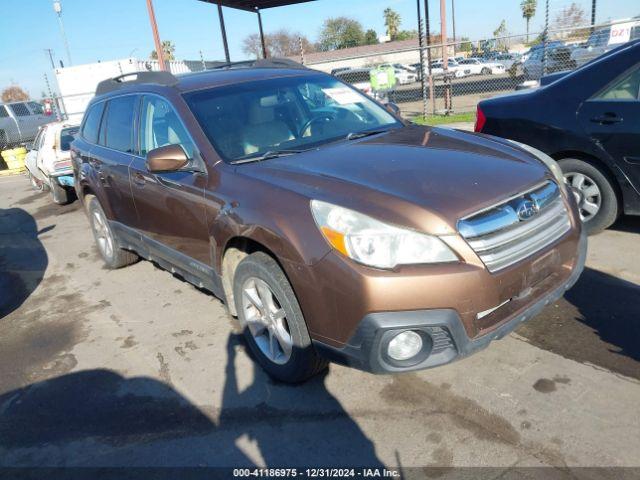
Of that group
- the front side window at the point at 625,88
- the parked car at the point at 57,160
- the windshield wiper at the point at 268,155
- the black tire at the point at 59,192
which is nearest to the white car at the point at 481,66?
the parked car at the point at 57,160

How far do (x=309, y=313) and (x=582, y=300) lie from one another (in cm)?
224

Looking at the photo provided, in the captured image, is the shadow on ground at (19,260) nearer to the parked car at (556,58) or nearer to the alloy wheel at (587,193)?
the alloy wheel at (587,193)

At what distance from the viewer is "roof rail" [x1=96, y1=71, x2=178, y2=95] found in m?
4.00

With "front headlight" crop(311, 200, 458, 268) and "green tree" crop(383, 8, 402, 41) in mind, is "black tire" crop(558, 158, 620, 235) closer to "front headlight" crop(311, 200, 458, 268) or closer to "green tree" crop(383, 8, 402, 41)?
"front headlight" crop(311, 200, 458, 268)

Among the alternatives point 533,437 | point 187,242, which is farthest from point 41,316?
point 533,437

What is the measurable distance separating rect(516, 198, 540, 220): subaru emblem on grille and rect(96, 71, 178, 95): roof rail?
2.65 m

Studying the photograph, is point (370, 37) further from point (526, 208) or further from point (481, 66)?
point (526, 208)

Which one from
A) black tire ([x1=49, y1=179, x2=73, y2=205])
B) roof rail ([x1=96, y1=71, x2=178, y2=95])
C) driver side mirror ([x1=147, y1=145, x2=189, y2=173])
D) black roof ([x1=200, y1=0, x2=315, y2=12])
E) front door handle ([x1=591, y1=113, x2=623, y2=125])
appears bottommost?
black tire ([x1=49, y1=179, x2=73, y2=205])

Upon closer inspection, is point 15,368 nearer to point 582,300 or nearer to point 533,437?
point 533,437

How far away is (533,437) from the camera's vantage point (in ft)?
8.21

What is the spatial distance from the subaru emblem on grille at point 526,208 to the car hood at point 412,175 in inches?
2.9

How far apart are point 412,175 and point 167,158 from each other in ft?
5.08

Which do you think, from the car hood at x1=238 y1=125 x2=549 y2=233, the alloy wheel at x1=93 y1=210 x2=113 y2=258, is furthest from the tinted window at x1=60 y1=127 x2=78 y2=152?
the car hood at x1=238 y1=125 x2=549 y2=233

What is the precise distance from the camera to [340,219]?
2.51 metres
